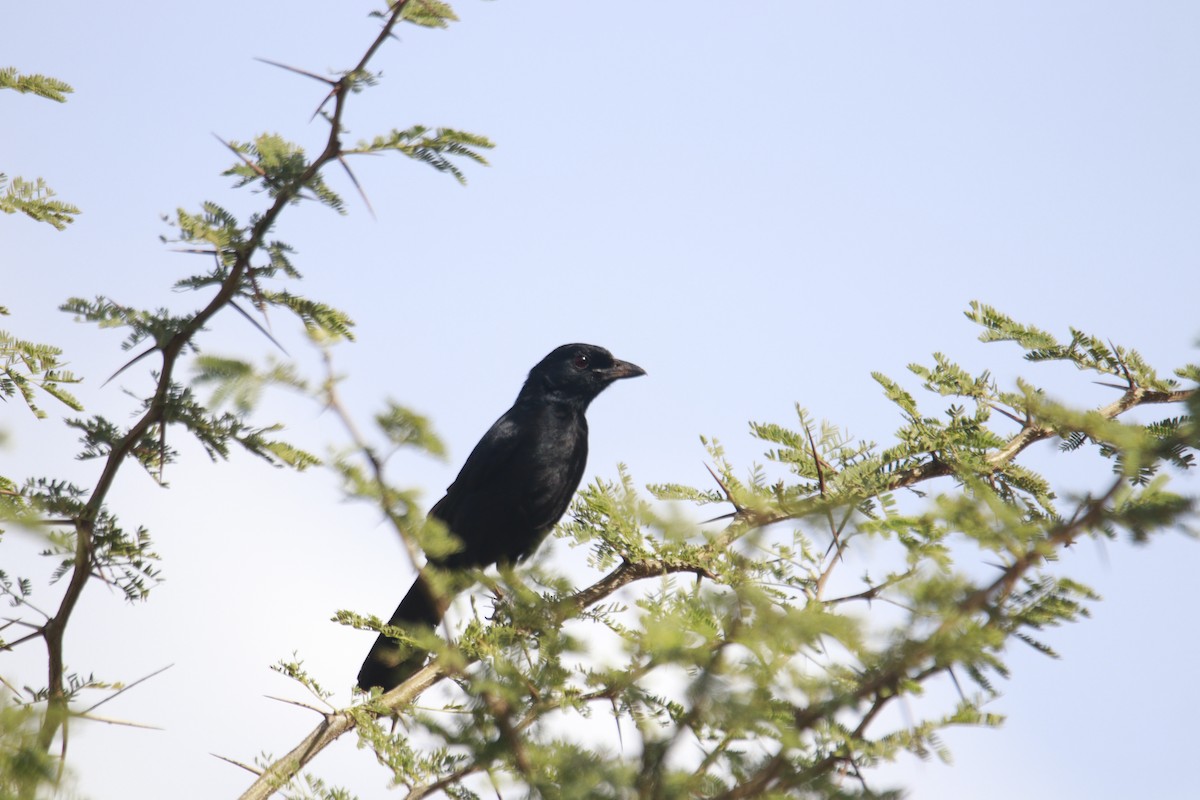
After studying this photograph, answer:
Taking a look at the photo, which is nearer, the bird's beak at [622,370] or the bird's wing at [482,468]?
the bird's wing at [482,468]

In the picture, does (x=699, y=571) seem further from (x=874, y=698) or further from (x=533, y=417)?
(x=533, y=417)

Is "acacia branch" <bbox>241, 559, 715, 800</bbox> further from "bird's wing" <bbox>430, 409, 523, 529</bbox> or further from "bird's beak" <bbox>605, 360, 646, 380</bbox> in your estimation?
"bird's beak" <bbox>605, 360, 646, 380</bbox>

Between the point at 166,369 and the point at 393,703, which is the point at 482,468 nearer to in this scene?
the point at 393,703

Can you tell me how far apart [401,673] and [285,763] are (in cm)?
273

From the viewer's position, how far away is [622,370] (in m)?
8.66

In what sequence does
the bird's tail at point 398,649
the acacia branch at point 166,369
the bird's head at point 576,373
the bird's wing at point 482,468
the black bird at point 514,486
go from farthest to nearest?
the bird's head at point 576,373
the bird's wing at point 482,468
the black bird at point 514,486
the bird's tail at point 398,649
the acacia branch at point 166,369

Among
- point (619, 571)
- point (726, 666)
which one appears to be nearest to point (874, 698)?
point (726, 666)

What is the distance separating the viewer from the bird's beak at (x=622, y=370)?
8.59 m

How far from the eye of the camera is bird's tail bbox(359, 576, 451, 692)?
21.4ft

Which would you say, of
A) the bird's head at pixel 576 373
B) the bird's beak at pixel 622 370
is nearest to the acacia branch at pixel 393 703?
the bird's head at pixel 576 373

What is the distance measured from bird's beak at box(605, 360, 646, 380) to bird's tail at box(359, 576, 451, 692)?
7.99 feet

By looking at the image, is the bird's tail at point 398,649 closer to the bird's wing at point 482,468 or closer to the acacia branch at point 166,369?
the bird's wing at point 482,468

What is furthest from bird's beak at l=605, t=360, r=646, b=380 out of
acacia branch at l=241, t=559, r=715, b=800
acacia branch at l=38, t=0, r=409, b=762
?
acacia branch at l=38, t=0, r=409, b=762

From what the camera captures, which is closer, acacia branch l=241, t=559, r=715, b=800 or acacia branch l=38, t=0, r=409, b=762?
acacia branch l=38, t=0, r=409, b=762
